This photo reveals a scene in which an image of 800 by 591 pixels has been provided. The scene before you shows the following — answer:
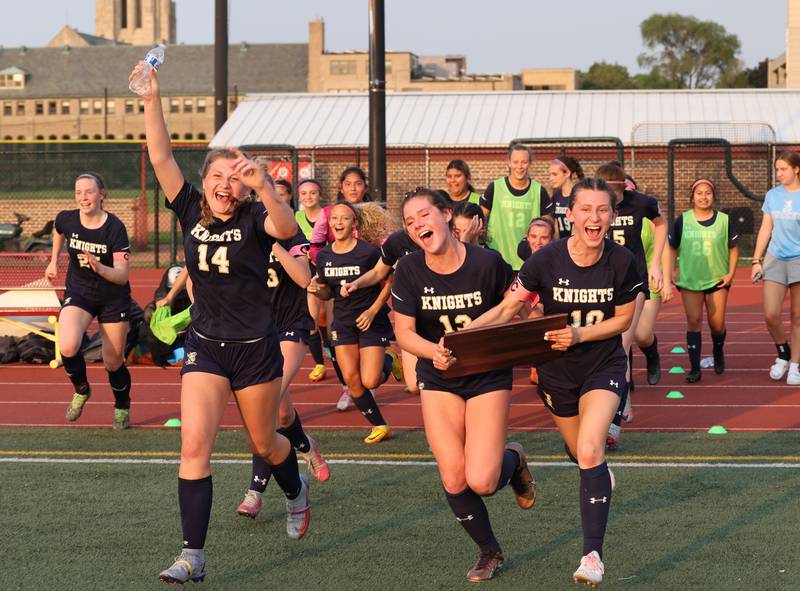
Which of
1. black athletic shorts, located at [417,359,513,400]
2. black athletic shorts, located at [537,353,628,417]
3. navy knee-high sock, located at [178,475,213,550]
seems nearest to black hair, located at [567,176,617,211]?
black athletic shorts, located at [537,353,628,417]

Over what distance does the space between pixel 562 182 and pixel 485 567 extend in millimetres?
4573

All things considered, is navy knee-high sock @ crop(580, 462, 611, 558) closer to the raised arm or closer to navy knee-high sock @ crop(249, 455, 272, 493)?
navy knee-high sock @ crop(249, 455, 272, 493)

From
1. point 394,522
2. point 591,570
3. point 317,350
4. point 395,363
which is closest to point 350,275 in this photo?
point 395,363

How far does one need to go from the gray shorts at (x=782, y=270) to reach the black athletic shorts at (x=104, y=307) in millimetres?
5923

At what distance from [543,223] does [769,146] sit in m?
16.4

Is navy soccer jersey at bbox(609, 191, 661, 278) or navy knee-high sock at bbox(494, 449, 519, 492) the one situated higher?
navy soccer jersey at bbox(609, 191, 661, 278)

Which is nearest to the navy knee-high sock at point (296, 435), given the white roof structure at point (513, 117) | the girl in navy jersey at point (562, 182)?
the girl in navy jersey at point (562, 182)

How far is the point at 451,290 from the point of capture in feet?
18.7

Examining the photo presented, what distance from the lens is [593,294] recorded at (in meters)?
5.78

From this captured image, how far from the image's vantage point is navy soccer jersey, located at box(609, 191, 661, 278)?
28.9ft

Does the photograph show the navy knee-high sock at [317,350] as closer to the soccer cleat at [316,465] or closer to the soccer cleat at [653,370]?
the soccer cleat at [653,370]

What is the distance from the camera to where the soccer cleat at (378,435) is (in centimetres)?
887

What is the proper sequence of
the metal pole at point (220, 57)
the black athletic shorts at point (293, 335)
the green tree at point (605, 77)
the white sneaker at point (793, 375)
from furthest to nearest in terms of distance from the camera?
1. the green tree at point (605, 77)
2. the metal pole at point (220, 57)
3. the white sneaker at point (793, 375)
4. the black athletic shorts at point (293, 335)

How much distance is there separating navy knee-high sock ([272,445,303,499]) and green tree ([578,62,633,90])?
10014 cm
